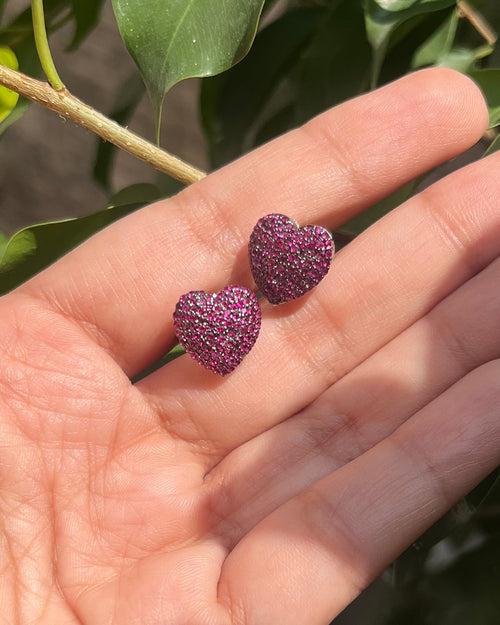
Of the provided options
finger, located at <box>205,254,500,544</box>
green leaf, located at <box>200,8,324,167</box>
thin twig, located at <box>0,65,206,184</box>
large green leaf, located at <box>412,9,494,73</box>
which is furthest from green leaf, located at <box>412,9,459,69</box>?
thin twig, located at <box>0,65,206,184</box>

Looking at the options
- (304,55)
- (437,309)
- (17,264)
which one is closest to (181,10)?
(304,55)

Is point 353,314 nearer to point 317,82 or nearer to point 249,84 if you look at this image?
point 317,82

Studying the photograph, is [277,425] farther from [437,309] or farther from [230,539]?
[437,309]

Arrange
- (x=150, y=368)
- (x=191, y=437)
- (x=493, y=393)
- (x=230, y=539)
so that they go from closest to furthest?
(x=493, y=393) → (x=230, y=539) → (x=191, y=437) → (x=150, y=368)

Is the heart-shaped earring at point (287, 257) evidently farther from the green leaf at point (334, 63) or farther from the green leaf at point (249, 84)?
the green leaf at point (249, 84)

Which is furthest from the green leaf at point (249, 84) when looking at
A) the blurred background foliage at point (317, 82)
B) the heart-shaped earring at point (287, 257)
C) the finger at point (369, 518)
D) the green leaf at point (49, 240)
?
the finger at point (369, 518)

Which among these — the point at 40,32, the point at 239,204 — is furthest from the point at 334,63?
the point at 40,32
